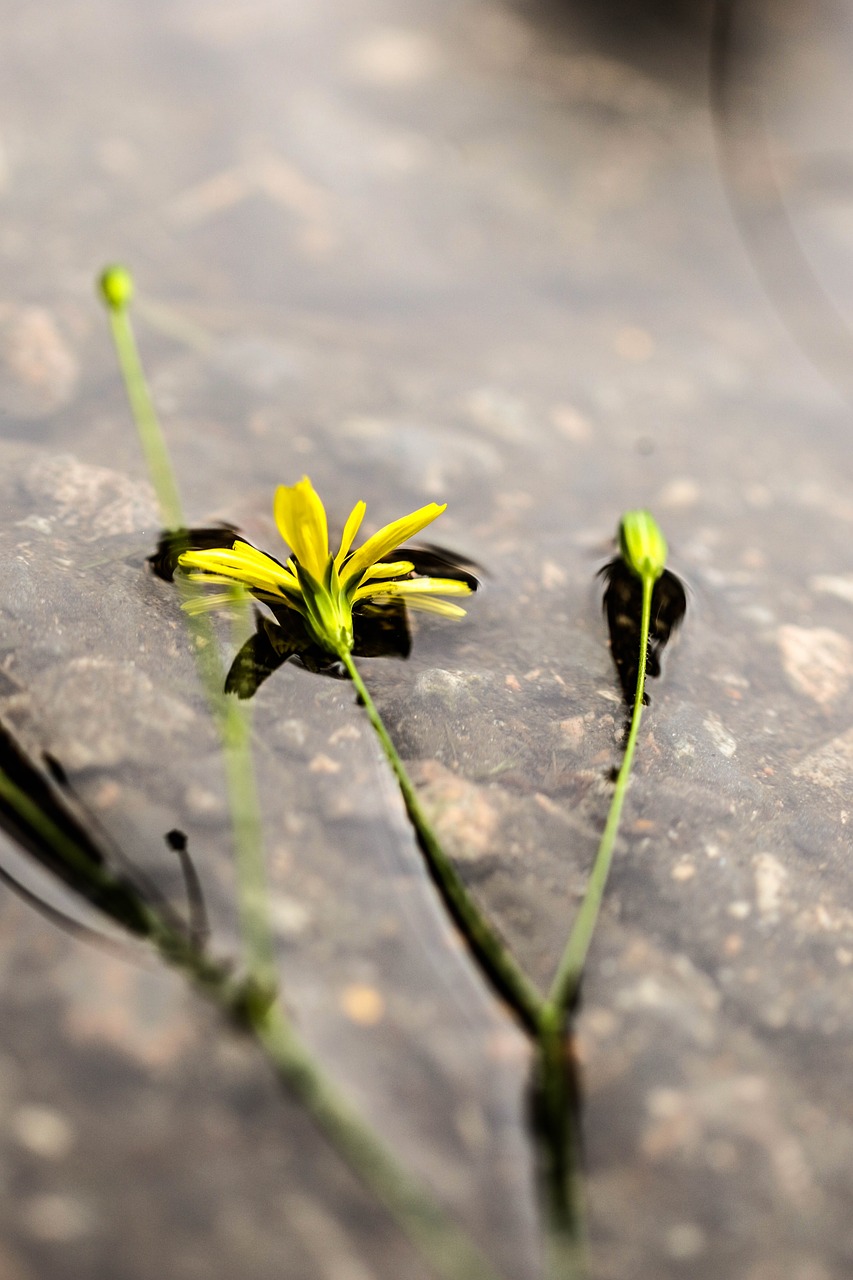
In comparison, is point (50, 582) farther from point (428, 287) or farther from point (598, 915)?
point (428, 287)

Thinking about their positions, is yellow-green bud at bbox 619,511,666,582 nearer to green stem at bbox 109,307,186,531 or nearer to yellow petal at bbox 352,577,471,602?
yellow petal at bbox 352,577,471,602

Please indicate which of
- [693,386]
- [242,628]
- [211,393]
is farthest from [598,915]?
[693,386]

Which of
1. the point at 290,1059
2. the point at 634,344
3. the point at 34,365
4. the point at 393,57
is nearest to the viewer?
the point at 290,1059

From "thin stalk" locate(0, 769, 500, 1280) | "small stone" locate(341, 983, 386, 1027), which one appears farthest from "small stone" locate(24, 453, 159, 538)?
"small stone" locate(341, 983, 386, 1027)

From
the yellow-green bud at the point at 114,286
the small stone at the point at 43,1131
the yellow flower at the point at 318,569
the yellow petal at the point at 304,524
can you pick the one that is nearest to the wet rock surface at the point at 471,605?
the small stone at the point at 43,1131

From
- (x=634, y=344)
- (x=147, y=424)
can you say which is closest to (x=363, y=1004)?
(x=147, y=424)

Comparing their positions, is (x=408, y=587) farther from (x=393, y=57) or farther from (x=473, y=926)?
(x=393, y=57)
